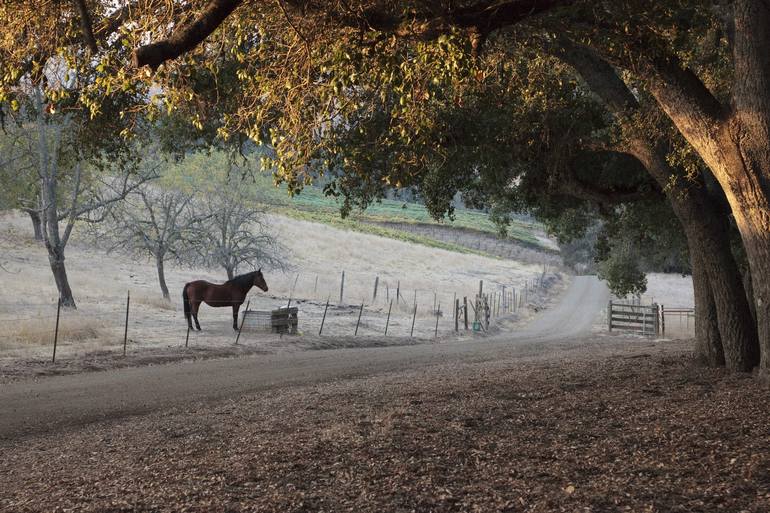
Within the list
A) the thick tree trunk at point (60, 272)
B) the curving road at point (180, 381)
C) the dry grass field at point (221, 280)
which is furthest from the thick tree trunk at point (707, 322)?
the thick tree trunk at point (60, 272)

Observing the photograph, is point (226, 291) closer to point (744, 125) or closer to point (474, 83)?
point (474, 83)

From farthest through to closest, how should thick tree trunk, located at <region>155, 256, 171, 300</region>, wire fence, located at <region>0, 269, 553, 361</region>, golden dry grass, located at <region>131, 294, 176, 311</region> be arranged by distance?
1. thick tree trunk, located at <region>155, 256, 171, 300</region>
2. golden dry grass, located at <region>131, 294, 176, 311</region>
3. wire fence, located at <region>0, 269, 553, 361</region>

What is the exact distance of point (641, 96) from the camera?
13180mm

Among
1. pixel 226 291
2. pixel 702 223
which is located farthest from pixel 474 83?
pixel 226 291

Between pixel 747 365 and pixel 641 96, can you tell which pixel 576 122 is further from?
pixel 747 365

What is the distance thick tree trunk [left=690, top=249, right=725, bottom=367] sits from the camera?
41.5ft

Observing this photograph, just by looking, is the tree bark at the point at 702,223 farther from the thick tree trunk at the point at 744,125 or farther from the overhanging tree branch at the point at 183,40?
the overhanging tree branch at the point at 183,40

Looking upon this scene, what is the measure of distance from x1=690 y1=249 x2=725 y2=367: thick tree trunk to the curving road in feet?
24.9

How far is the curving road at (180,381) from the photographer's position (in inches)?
444

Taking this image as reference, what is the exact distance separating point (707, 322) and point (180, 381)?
10854mm

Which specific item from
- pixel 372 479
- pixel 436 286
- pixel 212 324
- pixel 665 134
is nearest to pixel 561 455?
pixel 372 479

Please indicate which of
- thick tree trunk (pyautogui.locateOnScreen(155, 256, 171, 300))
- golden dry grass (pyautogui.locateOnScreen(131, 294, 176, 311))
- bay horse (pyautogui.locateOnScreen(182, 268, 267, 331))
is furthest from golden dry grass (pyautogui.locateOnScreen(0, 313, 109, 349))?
thick tree trunk (pyautogui.locateOnScreen(155, 256, 171, 300))

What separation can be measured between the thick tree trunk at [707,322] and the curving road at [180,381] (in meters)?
7.59

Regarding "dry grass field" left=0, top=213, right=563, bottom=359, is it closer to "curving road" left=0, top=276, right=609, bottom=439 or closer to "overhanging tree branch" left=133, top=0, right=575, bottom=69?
"curving road" left=0, top=276, right=609, bottom=439
